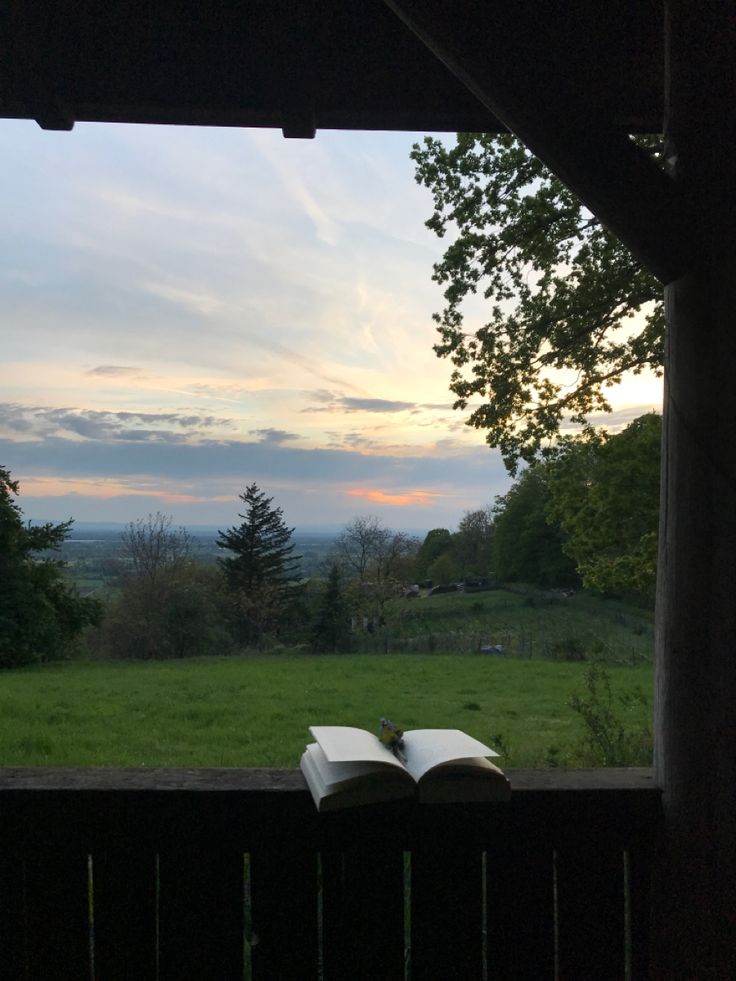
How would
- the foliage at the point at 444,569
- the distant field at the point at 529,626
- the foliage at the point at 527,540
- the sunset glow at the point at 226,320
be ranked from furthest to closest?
the foliage at the point at 444,569 → the distant field at the point at 529,626 → the foliage at the point at 527,540 → the sunset glow at the point at 226,320

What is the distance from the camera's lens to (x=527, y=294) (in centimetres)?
485

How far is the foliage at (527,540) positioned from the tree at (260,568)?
9.52 m

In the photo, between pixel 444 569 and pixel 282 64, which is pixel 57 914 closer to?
pixel 282 64

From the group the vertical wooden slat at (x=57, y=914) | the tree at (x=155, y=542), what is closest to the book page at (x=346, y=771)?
the vertical wooden slat at (x=57, y=914)

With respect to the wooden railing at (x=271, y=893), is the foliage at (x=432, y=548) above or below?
above

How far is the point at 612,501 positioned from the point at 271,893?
4938 millimetres

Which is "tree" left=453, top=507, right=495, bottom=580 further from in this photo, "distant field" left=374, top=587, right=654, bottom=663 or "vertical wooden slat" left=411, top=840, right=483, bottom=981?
"vertical wooden slat" left=411, top=840, right=483, bottom=981

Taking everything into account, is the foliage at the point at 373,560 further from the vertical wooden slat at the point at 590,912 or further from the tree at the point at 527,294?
the vertical wooden slat at the point at 590,912

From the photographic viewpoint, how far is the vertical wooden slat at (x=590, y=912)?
49.8 inches

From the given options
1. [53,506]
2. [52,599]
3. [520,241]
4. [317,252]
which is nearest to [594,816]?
[520,241]

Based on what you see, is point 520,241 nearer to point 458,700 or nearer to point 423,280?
point 423,280

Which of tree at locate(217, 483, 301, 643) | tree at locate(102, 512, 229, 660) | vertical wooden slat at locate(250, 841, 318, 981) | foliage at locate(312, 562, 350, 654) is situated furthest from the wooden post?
tree at locate(217, 483, 301, 643)

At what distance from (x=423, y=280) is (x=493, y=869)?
14.3 feet

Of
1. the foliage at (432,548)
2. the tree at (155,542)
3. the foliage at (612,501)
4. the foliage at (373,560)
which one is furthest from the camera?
the tree at (155,542)
